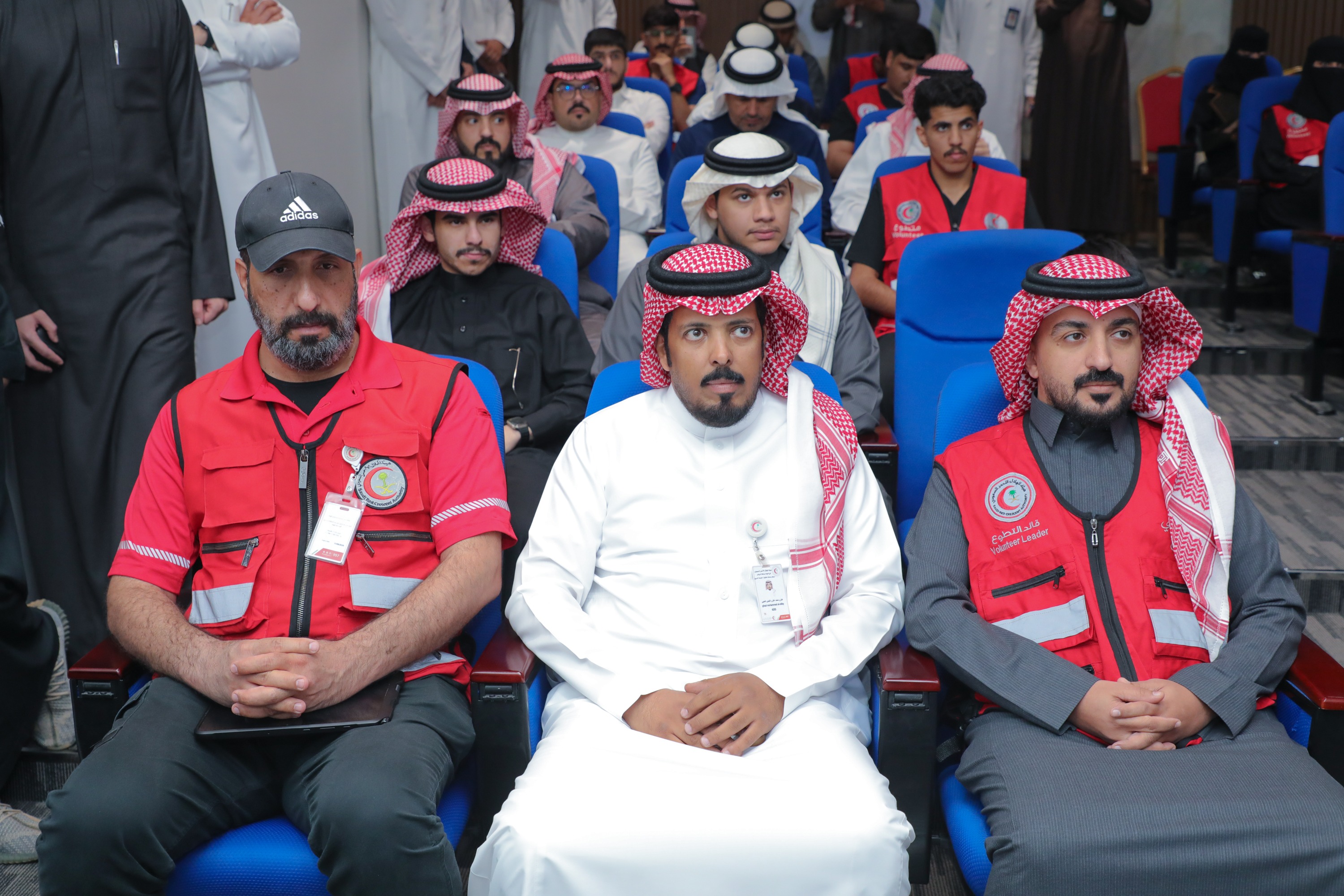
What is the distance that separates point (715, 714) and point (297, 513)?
2.64 feet

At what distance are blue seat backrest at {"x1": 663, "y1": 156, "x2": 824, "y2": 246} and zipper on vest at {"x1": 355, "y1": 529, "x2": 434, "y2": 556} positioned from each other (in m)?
2.11

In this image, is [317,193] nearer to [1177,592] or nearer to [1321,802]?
[1177,592]

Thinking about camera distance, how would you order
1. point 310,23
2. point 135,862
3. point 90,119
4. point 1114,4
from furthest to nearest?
point 1114,4
point 310,23
point 90,119
point 135,862

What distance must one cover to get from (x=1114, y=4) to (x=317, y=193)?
6.14 meters

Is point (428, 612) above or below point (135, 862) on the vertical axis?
above

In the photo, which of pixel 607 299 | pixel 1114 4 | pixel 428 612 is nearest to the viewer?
pixel 428 612

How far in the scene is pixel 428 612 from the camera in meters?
1.90

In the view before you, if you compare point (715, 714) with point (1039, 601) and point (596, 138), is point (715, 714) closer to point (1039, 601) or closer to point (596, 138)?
point (1039, 601)

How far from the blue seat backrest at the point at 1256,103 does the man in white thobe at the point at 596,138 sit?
2.97 metres

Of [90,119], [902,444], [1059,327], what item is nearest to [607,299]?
[902,444]

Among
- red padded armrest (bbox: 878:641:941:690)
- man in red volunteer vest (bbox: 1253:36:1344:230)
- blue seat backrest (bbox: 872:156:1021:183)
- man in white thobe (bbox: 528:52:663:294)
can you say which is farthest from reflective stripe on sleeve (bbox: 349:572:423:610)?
man in red volunteer vest (bbox: 1253:36:1344:230)

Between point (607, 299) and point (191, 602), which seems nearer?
point (191, 602)

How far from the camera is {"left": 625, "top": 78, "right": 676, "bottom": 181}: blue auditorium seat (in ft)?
21.7

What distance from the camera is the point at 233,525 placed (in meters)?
1.97
